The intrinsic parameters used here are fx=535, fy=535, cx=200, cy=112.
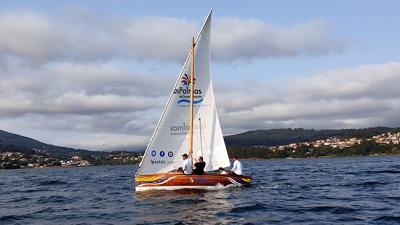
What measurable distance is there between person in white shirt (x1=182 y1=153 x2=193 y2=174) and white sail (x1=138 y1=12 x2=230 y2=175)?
100 centimetres

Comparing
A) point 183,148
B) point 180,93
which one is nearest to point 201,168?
point 183,148

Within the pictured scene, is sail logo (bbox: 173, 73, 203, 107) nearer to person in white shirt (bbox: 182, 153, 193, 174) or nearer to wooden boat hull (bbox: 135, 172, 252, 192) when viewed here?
person in white shirt (bbox: 182, 153, 193, 174)

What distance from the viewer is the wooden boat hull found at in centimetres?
3225

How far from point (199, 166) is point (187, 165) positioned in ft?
2.74

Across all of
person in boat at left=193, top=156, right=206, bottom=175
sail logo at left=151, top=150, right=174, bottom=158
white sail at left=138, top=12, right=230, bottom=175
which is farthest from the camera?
white sail at left=138, top=12, right=230, bottom=175

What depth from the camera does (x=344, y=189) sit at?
33.8 m

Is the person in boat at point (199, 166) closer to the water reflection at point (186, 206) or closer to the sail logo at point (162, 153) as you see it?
the water reflection at point (186, 206)

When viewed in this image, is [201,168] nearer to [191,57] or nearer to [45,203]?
[191,57]

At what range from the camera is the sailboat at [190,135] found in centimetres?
3266

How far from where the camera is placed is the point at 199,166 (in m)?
32.6

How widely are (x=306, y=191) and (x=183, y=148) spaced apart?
8.09m

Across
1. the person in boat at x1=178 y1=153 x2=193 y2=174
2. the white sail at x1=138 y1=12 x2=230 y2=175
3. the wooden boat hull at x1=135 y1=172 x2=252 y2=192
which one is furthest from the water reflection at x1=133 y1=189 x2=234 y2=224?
the white sail at x1=138 y1=12 x2=230 y2=175

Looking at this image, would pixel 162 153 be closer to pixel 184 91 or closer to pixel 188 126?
pixel 188 126

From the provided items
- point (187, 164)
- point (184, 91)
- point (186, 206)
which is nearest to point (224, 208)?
point (186, 206)
